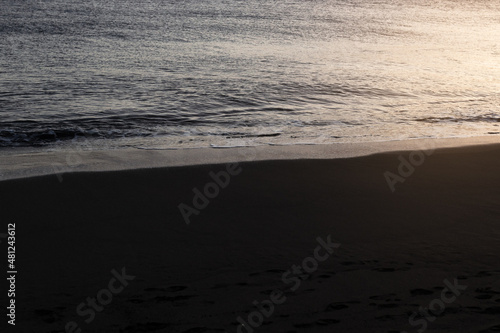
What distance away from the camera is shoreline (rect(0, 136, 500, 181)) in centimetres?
686

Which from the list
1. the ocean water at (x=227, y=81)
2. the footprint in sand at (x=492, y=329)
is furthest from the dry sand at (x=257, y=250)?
the ocean water at (x=227, y=81)

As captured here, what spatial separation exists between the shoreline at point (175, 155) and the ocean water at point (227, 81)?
0.49m

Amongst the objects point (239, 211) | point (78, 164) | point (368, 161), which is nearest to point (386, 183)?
point (368, 161)

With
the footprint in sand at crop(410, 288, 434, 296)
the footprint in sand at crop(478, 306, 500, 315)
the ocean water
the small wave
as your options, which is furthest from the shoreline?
the footprint in sand at crop(478, 306, 500, 315)

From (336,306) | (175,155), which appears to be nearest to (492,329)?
(336,306)

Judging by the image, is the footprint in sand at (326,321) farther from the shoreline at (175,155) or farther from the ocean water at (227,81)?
the ocean water at (227,81)

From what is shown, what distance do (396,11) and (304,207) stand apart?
36.2 meters

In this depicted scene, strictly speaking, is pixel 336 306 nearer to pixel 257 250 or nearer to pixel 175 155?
pixel 257 250

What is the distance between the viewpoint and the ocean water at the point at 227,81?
965 centimetres

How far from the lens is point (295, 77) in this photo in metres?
14.6

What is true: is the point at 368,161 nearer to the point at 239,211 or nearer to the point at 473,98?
the point at 239,211

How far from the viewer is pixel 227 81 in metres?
13.7

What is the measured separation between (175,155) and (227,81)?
20.7 feet

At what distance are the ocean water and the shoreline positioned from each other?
1.61ft
